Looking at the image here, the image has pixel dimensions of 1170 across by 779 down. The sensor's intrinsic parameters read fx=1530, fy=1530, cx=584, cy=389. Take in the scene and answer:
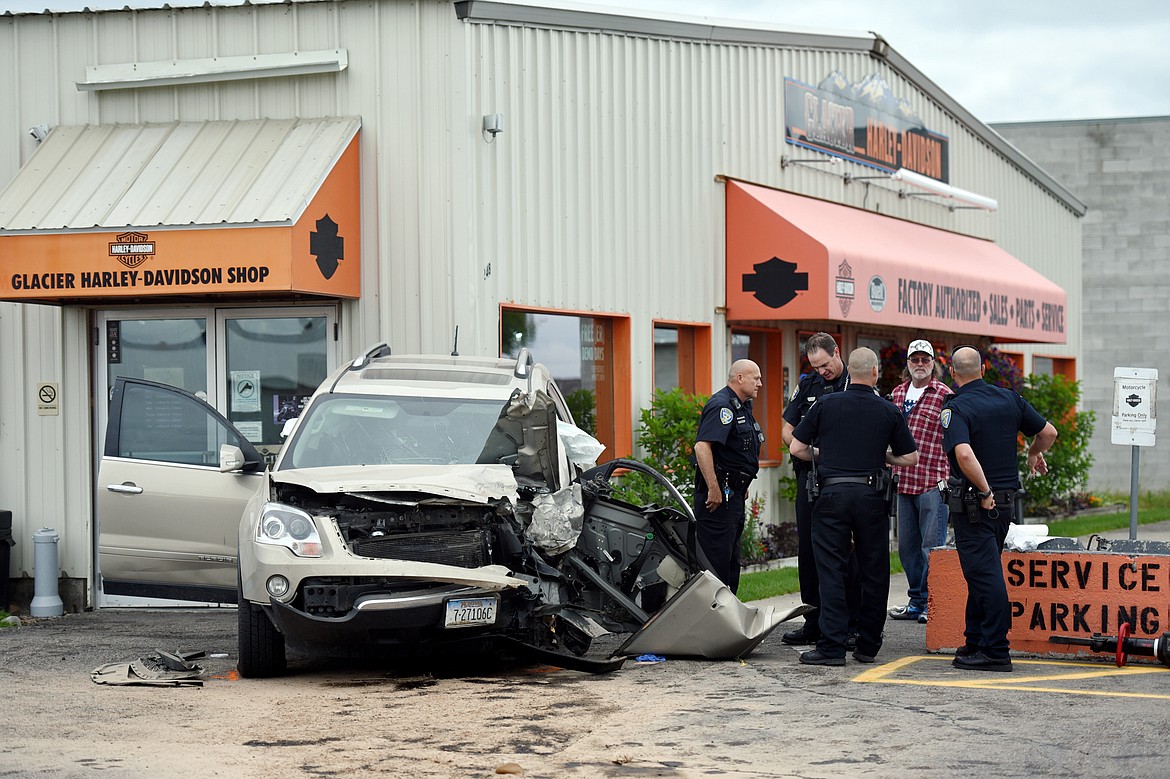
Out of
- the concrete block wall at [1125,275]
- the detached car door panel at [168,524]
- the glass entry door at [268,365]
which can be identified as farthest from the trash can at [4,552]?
the concrete block wall at [1125,275]

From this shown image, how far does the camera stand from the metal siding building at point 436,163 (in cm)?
1240

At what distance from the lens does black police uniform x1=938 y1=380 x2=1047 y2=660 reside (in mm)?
8961

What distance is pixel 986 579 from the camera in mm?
8922

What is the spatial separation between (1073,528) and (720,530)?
34.0 feet

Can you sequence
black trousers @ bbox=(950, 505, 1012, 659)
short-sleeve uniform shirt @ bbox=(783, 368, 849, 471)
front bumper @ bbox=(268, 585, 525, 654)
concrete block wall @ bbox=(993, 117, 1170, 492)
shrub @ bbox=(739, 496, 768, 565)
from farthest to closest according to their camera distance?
1. concrete block wall @ bbox=(993, 117, 1170, 492)
2. shrub @ bbox=(739, 496, 768, 565)
3. short-sleeve uniform shirt @ bbox=(783, 368, 849, 471)
4. black trousers @ bbox=(950, 505, 1012, 659)
5. front bumper @ bbox=(268, 585, 525, 654)

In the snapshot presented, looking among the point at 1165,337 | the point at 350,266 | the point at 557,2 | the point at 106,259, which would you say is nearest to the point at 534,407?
the point at 350,266

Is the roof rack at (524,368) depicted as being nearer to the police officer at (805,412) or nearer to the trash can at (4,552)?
the police officer at (805,412)

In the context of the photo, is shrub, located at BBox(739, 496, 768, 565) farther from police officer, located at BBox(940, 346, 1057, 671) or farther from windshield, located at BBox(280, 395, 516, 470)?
windshield, located at BBox(280, 395, 516, 470)

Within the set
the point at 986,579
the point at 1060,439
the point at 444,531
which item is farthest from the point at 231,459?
the point at 1060,439

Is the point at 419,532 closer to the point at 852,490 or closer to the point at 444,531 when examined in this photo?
the point at 444,531

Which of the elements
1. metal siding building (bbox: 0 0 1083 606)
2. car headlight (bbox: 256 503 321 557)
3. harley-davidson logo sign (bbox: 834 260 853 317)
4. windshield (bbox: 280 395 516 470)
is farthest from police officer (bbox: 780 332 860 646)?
harley-davidson logo sign (bbox: 834 260 853 317)

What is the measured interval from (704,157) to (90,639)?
763 centimetres

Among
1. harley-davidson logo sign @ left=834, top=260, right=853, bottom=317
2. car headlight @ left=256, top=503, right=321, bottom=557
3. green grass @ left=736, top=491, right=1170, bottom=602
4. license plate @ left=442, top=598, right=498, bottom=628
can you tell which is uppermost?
harley-davidson logo sign @ left=834, top=260, right=853, bottom=317

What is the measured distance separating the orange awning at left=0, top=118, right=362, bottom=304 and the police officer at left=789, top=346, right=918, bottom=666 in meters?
4.40
